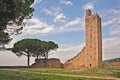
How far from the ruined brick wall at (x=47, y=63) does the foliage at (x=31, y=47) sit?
9.16 feet

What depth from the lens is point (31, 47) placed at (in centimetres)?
6981

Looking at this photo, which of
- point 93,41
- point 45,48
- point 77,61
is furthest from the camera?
point 45,48

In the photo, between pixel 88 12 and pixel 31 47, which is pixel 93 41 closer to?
pixel 88 12

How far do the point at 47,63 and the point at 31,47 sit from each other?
567cm

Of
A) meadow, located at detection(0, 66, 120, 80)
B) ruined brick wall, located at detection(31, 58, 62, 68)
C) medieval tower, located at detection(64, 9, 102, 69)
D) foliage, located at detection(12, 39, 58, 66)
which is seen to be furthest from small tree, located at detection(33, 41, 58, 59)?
meadow, located at detection(0, 66, 120, 80)

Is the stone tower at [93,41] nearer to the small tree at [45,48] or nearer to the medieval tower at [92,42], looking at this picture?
the medieval tower at [92,42]

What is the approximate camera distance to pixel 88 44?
63.5 m

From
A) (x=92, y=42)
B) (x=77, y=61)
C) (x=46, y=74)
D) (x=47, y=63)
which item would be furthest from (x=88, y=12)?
(x=46, y=74)

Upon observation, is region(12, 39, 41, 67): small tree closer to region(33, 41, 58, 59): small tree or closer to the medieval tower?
region(33, 41, 58, 59): small tree

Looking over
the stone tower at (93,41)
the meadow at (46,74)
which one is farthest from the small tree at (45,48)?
the meadow at (46,74)

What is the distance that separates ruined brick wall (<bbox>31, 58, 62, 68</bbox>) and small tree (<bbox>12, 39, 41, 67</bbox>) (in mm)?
2929

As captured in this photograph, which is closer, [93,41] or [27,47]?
[93,41]

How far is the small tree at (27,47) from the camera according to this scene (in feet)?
227

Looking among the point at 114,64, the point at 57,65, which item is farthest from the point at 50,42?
the point at 114,64
